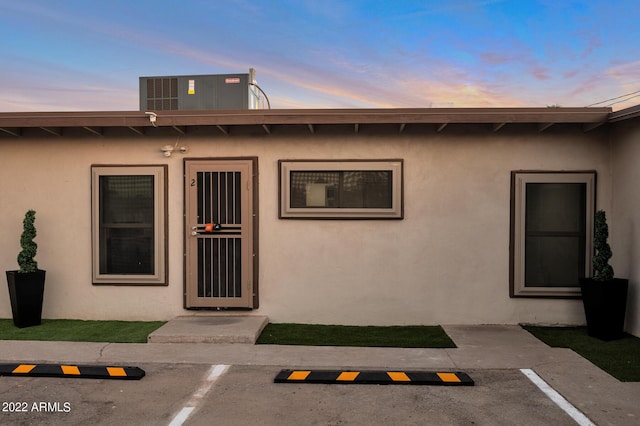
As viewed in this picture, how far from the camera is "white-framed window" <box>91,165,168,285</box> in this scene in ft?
22.9

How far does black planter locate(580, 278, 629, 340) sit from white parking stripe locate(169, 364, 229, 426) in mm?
4538

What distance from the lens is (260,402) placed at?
4055 millimetres

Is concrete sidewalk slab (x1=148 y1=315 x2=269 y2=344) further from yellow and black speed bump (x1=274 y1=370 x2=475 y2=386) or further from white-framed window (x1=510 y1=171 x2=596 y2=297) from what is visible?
white-framed window (x1=510 y1=171 x2=596 y2=297)

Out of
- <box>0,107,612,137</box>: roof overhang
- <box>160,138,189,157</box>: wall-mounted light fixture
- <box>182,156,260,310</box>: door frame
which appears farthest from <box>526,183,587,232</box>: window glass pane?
<box>160,138,189,157</box>: wall-mounted light fixture

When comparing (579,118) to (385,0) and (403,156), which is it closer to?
(403,156)

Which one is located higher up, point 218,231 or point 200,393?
point 218,231

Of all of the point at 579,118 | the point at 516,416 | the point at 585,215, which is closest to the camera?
the point at 516,416

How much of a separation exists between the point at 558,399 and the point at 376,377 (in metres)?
1.57

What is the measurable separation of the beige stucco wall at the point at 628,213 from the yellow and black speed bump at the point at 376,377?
3.03 meters

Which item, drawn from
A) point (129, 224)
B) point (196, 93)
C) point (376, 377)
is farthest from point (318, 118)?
point (376, 377)

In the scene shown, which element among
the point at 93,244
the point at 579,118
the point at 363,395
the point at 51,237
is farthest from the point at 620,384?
the point at 51,237

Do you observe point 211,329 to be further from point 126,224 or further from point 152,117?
point 152,117

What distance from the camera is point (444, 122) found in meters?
6.28

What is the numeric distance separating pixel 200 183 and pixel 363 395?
4.02 metres
